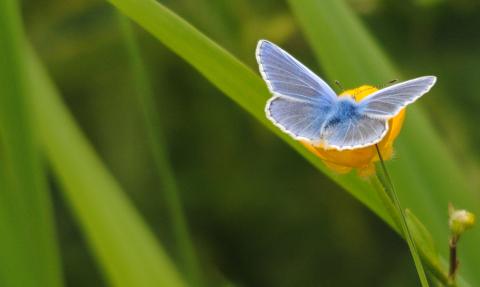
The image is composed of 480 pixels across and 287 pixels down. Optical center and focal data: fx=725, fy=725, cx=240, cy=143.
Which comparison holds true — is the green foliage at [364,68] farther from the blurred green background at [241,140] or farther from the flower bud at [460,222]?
the blurred green background at [241,140]

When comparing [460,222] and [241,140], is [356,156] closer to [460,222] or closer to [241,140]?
[460,222]

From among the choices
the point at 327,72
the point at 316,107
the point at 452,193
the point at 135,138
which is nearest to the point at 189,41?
the point at 316,107

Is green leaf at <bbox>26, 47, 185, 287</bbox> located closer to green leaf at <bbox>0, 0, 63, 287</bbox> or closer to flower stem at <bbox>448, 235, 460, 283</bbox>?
green leaf at <bbox>0, 0, 63, 287</bbox>

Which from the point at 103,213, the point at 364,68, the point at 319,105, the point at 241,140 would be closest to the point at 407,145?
the point at 364,68

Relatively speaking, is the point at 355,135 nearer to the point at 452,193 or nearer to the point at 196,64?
the point at 196,64

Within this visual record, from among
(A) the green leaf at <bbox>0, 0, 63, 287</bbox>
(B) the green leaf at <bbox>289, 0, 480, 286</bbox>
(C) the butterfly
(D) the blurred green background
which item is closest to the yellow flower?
(C) the butterfly
